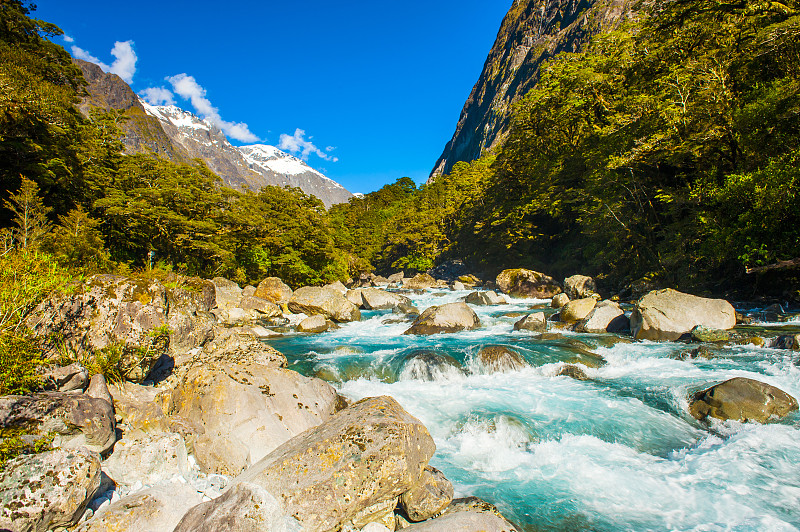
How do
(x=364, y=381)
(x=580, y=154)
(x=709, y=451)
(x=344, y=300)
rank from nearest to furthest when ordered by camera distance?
(x=709, y=451) < (x=364, y=381) < (x=344, y=300) < (x=580, y=154)

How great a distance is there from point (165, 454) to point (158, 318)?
3.14 meters

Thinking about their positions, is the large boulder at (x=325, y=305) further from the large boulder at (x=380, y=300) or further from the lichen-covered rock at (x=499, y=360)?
the lichen-covered rock at (x=499, y=360)

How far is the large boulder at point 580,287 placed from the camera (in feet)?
60.7

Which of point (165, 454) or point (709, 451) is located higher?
point (165, 454)

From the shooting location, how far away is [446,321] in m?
14.0

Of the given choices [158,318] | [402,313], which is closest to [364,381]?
[158,318]

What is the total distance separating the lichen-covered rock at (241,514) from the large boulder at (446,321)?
10734 mm

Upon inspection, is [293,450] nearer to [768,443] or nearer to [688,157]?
[768,443]

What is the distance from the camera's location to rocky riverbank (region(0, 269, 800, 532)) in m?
2.89

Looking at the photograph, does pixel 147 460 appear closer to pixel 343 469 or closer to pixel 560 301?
pixel 343 469

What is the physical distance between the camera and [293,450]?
363cm

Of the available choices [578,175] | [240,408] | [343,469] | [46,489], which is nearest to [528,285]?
[578,175]

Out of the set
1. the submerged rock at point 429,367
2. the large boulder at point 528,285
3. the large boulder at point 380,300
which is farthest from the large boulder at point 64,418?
the large boulder at point 528,285

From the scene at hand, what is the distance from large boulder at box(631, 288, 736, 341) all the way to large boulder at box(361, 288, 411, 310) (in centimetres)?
1221
